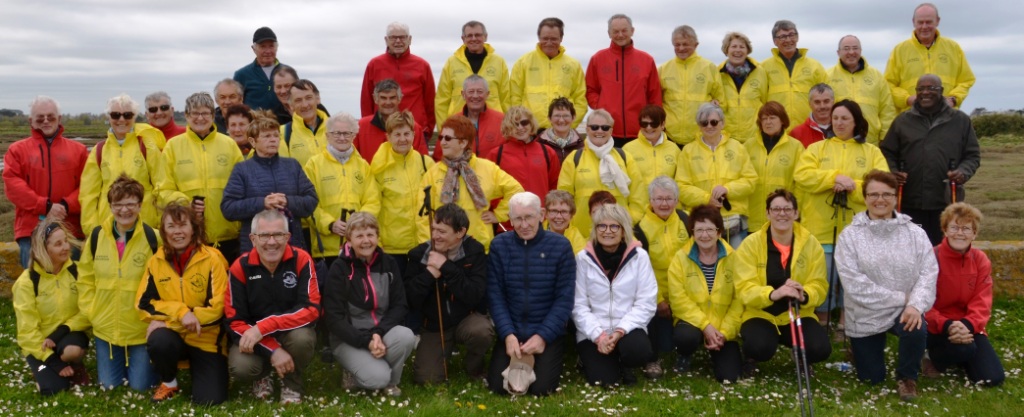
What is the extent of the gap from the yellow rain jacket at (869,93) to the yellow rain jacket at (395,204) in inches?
223

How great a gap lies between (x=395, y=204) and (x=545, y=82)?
3.18 m

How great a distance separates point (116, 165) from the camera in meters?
8.52

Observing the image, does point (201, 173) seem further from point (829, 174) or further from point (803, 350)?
point (829, 174)

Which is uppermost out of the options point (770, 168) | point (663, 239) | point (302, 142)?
point (302, 142)

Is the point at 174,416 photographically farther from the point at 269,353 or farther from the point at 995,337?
the point at 995,337

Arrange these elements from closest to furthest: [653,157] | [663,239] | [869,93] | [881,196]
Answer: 1. [881,196]
2. [663,239]
3. [653,157]
4. [869,93]

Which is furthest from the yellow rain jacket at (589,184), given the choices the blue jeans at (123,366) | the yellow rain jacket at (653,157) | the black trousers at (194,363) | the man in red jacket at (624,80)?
the blue jeans at (123,366)

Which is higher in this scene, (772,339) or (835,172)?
(835,172)

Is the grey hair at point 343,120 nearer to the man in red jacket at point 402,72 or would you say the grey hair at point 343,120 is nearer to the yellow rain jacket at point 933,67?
the man in red jacket at point 402,72

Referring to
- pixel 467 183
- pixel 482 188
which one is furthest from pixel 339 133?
pixel 482 188

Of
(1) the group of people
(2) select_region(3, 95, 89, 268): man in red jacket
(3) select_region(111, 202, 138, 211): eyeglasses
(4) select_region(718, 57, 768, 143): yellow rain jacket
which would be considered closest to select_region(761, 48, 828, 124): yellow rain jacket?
(4) select_region(718, 57, 768, 143): yellow rain jacket

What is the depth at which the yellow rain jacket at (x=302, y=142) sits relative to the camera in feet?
29.7

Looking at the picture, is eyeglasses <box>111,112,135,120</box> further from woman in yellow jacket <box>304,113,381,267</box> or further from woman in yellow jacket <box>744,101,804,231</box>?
woman in yellow jacket <box>744,101,804,231</box>

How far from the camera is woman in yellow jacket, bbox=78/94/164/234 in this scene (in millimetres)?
8516
